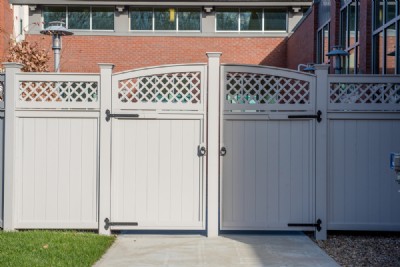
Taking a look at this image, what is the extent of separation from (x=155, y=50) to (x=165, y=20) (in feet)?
3.84

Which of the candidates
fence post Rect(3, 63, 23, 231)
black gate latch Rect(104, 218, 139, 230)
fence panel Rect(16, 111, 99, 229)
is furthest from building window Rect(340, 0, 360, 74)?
fence post Rect(3, 63, 23, 231)

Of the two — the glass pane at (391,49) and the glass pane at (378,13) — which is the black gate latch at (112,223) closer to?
the glass pane at (391,49)

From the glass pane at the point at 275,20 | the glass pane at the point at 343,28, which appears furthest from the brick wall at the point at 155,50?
the glass pane at the point at 343,28

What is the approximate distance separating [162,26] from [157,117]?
15574 millimetres

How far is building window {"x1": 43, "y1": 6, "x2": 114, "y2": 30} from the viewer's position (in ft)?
77.8

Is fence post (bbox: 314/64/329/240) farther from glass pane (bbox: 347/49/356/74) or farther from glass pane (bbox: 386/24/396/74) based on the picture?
glass pane (bbox: 347/49/356/74)

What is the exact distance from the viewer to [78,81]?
8.68m

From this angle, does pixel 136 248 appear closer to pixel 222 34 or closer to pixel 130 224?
pixel 130 224

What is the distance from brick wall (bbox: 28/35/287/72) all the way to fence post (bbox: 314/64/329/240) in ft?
49.1

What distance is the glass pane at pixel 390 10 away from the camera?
11.7 m

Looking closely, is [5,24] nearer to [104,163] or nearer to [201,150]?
[104,163]

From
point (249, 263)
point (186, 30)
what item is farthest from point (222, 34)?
point (249, 263)

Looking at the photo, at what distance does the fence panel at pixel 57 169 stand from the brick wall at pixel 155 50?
1504 cm

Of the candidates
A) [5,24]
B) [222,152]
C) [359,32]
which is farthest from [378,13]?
[5,24]
